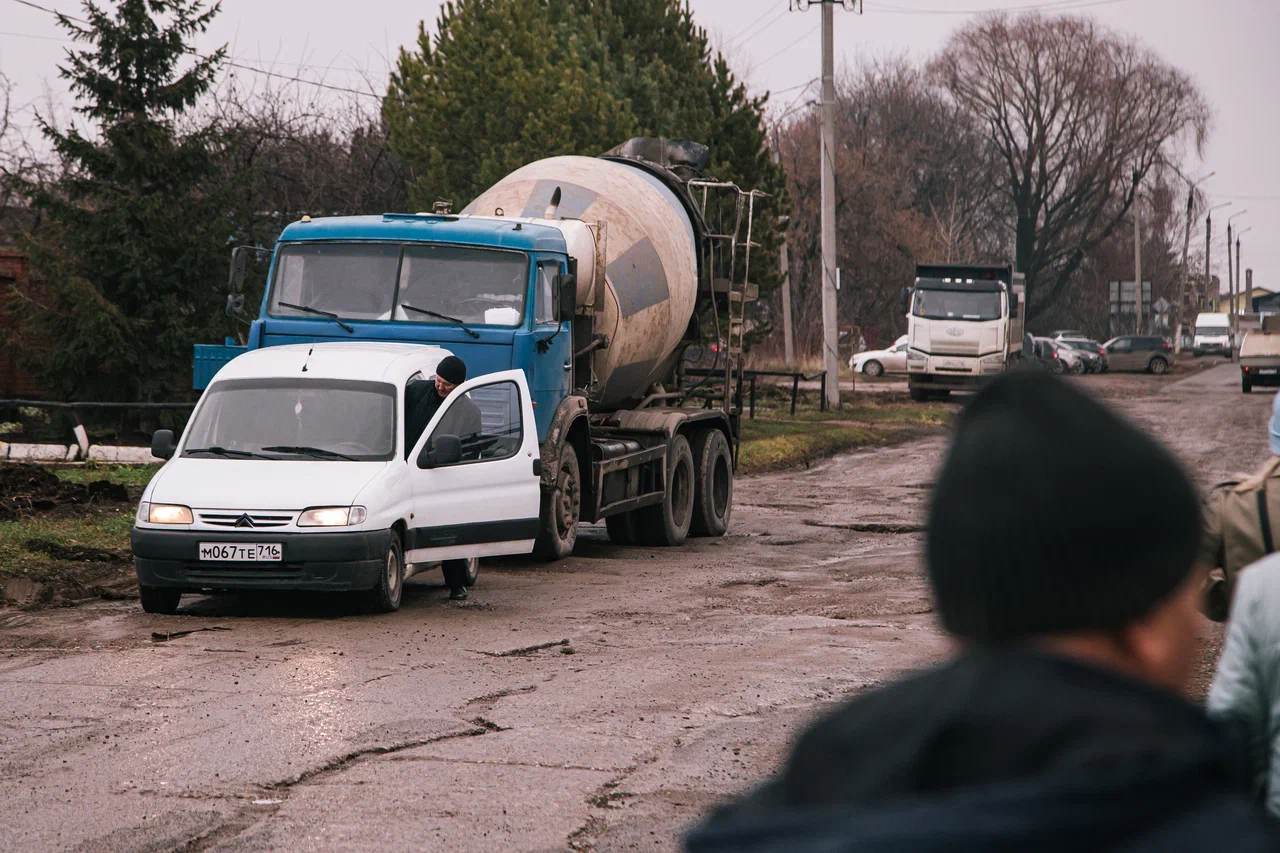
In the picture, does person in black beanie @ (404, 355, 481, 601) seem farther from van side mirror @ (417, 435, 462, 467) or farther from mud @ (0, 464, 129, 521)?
mud @ (0, 464, 129, 521)

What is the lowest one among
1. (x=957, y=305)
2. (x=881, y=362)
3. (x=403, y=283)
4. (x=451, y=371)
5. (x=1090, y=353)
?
(x=881, y=362)

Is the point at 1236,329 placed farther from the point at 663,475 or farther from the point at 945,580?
the point at 945,580

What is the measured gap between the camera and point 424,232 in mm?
13555

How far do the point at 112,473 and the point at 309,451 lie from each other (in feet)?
30.9

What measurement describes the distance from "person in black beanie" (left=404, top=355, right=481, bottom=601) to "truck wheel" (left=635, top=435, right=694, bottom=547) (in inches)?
157

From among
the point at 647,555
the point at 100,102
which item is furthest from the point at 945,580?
the point at 100,102

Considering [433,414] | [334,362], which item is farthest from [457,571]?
[334,362]

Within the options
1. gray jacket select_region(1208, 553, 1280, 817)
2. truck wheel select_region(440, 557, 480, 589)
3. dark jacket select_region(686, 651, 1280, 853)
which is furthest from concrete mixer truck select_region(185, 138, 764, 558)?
dark jacket select_region(686, 651, 1280, 853)

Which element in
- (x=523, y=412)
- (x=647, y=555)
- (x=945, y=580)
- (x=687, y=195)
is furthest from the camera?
(x=687, y=195)

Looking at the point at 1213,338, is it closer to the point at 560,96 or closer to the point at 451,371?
the point at 560,96

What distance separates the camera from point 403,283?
44.2 ft

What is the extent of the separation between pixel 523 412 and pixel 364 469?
163 cm

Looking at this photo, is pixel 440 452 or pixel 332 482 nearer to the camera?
pixel 332 482

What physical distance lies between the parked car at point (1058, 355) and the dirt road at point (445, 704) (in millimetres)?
48560
